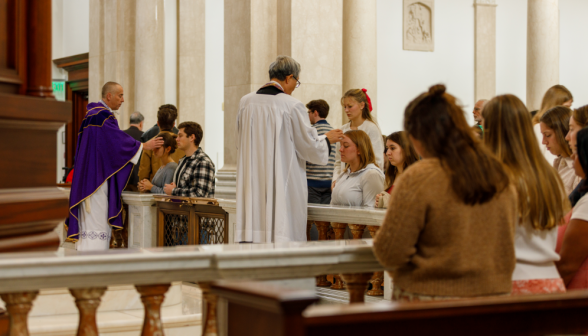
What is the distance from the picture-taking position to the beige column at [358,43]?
8.38m

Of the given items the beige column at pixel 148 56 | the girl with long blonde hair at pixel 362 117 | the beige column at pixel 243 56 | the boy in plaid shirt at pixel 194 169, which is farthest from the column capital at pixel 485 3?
the boy in plaid shirt at pixel 194 169

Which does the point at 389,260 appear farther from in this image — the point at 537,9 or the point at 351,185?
the point at 537,9

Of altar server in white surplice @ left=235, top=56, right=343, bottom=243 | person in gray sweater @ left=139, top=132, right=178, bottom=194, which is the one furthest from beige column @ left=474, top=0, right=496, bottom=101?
altar server in white surplice @ left=235, top=56, right=343, bottom=243

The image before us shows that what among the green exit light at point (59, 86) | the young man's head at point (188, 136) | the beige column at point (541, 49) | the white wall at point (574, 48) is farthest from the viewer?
the green exit light at point (59, 86)

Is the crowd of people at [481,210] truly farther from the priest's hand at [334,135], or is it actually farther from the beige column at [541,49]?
the beige column at [541,49]

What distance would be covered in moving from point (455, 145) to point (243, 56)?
5.12 m

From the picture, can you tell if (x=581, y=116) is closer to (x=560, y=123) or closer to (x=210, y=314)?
(x=560, y=123)

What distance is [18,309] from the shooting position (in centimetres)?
228

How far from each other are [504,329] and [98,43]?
12.2m

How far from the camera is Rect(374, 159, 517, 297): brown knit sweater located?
219cm

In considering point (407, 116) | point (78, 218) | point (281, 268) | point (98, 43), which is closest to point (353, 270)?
point (281, 268)

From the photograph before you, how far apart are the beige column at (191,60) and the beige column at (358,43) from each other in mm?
4211

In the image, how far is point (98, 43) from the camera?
13.0 meters

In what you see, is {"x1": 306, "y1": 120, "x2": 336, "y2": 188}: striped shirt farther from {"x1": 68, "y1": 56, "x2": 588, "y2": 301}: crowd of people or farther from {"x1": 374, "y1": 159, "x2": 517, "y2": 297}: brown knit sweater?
{"x1": 374, "y1": 159, "x2": 517, "y2": 297}: brown knit sweater
